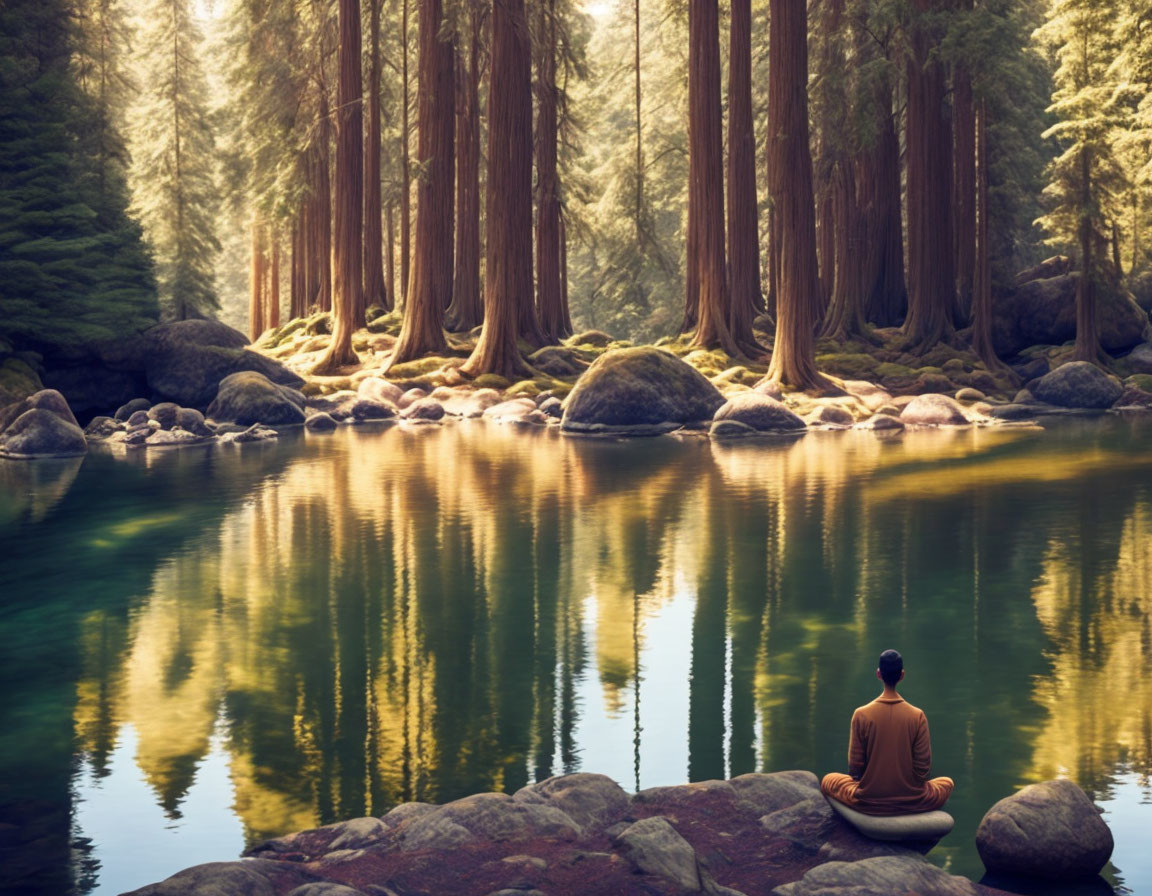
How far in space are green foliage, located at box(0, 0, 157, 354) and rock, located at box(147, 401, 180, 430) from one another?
7.27 ft

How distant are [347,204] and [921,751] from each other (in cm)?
3247

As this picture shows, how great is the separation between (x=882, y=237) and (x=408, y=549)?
1098 inches

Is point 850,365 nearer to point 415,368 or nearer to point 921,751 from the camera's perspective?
point 415,368

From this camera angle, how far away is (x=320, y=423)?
2931cm

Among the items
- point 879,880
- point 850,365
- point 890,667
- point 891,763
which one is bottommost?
point 879,880

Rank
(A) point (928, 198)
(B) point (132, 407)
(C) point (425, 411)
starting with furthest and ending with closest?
(A) point (928, 198)
(C) point (425, 411)
(B) point (132, 407)

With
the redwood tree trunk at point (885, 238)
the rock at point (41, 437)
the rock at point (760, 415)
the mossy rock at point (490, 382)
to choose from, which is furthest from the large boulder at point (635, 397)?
the redwood tree trunk at point (885, 238)

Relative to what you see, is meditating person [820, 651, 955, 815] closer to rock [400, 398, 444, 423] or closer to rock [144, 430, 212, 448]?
rock [144, 430, 212, 448]

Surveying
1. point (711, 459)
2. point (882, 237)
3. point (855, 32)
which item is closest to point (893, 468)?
point (711, 459)

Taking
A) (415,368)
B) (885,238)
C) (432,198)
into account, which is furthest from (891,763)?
(885,238)

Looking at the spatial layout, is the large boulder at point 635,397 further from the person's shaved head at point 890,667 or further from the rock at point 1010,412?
the person's shaved head at point 890,667

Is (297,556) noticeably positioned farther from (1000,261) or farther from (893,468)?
(1000,261)

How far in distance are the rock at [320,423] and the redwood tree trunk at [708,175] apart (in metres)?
9.69

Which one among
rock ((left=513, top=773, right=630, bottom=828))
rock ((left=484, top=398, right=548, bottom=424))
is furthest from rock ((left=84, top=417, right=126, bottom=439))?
rock ((left=513, top=773, right=630, bottom=828))
